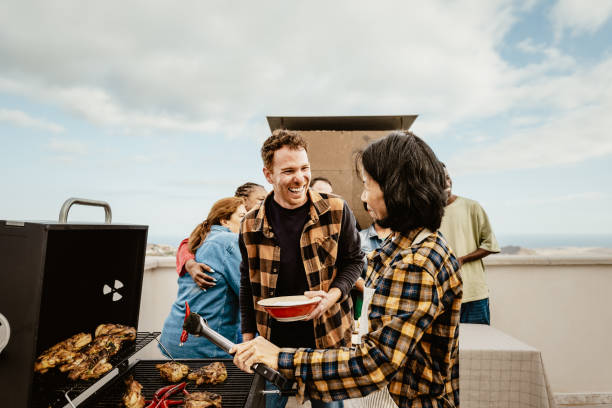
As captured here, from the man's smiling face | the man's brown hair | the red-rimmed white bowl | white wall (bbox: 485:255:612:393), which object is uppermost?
the man's brown hair

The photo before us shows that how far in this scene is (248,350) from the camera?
0.95 m

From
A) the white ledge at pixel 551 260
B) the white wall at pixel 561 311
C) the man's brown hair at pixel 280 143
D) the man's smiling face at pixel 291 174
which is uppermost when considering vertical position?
the man's brown hair at pixel 280 143

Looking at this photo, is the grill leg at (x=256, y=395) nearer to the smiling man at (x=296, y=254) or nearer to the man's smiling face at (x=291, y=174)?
the smiling man at (x=296, y=254)

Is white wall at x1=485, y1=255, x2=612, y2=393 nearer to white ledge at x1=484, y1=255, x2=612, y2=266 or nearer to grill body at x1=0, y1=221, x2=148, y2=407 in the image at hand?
white ledge at x1=484, y1=255, x2=612, y2=266

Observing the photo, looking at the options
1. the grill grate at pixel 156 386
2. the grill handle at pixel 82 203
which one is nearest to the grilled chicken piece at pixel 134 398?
the grill grate at pixel 156 386

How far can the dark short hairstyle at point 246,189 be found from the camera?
2674 millimetres

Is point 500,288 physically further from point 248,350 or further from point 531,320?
point 248,350

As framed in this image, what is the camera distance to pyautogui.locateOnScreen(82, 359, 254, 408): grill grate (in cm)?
113

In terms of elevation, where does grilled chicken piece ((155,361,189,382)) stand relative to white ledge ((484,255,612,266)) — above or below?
below

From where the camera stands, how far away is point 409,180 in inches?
36.2

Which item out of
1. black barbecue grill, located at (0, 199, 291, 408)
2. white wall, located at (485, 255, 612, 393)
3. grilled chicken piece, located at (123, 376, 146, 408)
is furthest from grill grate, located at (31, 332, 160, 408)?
white wall, located at (485, 255, 612, 393)

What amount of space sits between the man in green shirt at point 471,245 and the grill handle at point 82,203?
7.23ft

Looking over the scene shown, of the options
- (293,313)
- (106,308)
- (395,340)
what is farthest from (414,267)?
(106,308)

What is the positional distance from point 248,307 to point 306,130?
1.40 m
